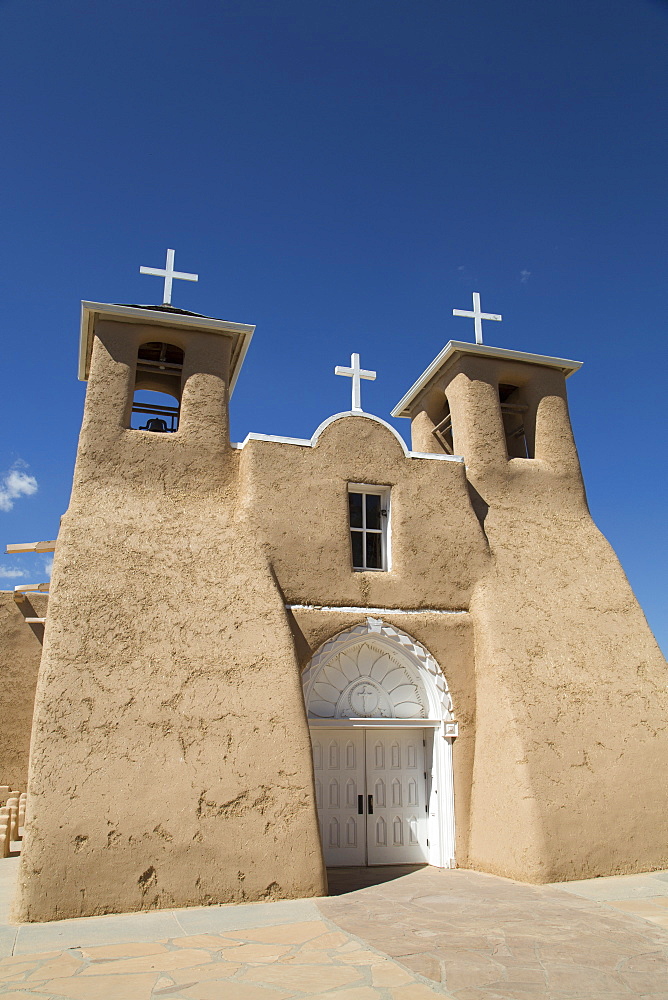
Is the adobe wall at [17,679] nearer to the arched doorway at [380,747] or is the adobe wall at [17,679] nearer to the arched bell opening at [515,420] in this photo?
the arched doorway at [380,747]

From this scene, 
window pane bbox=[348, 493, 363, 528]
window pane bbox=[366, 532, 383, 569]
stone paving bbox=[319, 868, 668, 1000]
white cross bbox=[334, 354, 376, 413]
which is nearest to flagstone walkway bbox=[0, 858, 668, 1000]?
stone paving bbox=[319, 868, 668, 1000]

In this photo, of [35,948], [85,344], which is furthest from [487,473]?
[35,948]

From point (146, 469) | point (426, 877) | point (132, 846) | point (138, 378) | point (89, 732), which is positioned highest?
point (138, 378)

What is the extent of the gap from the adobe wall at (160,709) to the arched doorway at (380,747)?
1.71 metres

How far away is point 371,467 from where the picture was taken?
11.2 metres

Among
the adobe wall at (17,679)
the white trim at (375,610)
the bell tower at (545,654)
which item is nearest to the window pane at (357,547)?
the white trim at (375,610)

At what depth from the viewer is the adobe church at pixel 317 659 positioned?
7.97 metres

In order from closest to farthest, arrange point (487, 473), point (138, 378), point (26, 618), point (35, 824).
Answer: point (35, 824), point (487, 473), point (138, 378), point (26, 618)

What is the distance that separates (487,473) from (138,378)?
6.45 meters

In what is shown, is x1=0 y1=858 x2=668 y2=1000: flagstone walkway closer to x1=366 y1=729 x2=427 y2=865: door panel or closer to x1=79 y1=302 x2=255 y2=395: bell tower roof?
x1=366 y1=729 x2=427 y2=865: door panel

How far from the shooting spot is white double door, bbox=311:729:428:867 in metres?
10.4

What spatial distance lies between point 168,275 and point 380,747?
27.5 feet

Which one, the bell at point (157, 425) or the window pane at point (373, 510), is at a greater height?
the bell at point (157, 425)

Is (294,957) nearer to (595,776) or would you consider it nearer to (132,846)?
(132,846)
